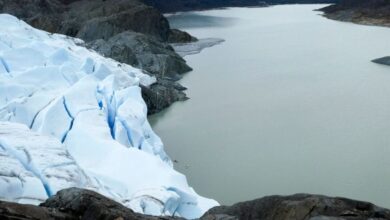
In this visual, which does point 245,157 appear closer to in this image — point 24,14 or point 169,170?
point 169,170

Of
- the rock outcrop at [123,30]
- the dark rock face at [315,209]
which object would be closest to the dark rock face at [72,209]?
the dark rock face at [315,209]

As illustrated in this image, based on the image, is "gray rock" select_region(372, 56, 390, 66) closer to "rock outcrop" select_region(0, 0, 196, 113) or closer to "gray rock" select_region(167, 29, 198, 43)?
"rock outcrop" select_region(0, 0, 196, 113)

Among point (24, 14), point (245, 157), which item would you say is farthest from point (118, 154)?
point (24, 14)

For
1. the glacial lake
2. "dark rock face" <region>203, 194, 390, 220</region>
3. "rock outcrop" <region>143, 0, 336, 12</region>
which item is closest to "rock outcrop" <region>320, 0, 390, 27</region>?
the glacial lake

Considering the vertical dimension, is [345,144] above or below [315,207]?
below

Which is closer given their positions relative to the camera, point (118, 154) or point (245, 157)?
point (118, 154)
